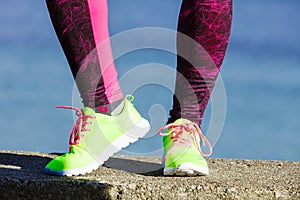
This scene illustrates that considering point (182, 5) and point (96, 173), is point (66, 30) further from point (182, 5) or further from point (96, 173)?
point (96, 173)

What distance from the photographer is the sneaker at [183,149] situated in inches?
73.9

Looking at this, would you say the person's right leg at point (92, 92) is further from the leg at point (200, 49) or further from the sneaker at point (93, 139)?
the leg at point (200, 49)

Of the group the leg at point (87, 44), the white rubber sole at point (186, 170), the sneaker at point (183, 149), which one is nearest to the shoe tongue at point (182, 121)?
the sneaker at point (183, 149)

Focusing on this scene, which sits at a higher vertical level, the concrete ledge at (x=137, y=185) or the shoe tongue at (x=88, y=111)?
the shoe tongue at (x=88, y=111)

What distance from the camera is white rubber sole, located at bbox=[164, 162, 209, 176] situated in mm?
1865

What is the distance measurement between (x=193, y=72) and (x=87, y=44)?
36 centimetres

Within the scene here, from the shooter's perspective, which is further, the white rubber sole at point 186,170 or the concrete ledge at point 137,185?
the white rubber sole at point 186,170

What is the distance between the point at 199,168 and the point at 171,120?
0.64 ft

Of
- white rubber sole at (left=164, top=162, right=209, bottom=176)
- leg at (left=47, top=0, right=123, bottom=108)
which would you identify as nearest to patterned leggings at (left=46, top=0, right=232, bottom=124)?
leg at (left=47, top=0, right=123, bottom=108)

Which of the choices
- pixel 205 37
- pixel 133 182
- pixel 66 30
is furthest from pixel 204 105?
pixel 66 30

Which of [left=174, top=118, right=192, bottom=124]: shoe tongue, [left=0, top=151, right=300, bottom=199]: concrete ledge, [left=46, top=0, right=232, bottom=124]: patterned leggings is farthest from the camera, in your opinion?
[left=174, top=118, right=192, bottom=124]: shoe tongue

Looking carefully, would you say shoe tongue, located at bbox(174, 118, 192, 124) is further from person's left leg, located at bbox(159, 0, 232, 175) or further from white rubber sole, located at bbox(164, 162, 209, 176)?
white rubber sole, located at bbox(164, 162, 209, 176)

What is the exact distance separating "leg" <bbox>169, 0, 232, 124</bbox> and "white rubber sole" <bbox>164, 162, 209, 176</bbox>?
7.3 inches

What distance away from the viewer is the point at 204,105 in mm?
1914
